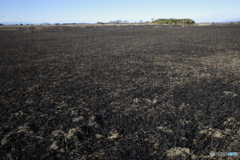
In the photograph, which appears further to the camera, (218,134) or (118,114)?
(118,114)

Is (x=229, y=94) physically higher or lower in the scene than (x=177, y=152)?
higher

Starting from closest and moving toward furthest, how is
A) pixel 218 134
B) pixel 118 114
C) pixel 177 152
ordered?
pixel 177 152 < pixel 218 134 < pixel 118 114

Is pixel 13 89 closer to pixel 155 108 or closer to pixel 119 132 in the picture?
pixel 119 132

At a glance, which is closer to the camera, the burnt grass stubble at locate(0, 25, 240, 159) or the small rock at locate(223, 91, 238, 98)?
the burnt grass stubble at locate(0, 25, 240, 159)

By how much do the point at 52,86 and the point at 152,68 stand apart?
15.4ft

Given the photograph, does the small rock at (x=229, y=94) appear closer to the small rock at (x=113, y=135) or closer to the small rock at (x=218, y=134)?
the small rock at (x=218, y=134)

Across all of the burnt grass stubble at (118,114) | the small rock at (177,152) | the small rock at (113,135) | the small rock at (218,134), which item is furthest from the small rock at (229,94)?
the small rock at (113,135)

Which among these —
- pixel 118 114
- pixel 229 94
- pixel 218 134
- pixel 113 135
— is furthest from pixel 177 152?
pixel 229 94

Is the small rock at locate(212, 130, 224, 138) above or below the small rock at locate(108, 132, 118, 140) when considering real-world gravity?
above

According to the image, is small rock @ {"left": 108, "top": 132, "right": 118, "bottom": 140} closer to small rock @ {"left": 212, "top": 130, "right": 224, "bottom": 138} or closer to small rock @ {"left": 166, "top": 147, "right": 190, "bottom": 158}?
small rock @ {"left": 166, "top": 147, "right": 190, "bottom": 158}

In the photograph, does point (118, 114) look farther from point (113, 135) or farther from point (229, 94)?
point (229, 94)

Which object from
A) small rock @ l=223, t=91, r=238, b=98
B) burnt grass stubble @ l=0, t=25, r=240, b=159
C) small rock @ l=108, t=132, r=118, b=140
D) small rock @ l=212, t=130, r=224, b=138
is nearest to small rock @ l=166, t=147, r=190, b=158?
burnt grass stubble @ l=0, t=25, r=240, b=159

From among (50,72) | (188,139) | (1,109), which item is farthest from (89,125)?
(50,72)

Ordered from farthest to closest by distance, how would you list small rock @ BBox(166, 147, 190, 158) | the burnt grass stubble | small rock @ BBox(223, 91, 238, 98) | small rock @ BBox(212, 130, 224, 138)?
1. small rock @ BBox(223, 91, 238, 98)
2. small rock @ BBox(212, 130, 224, 138)
3. the burnt grass stubble
4. small rock @ BBox(166, 147, 190, 158)
